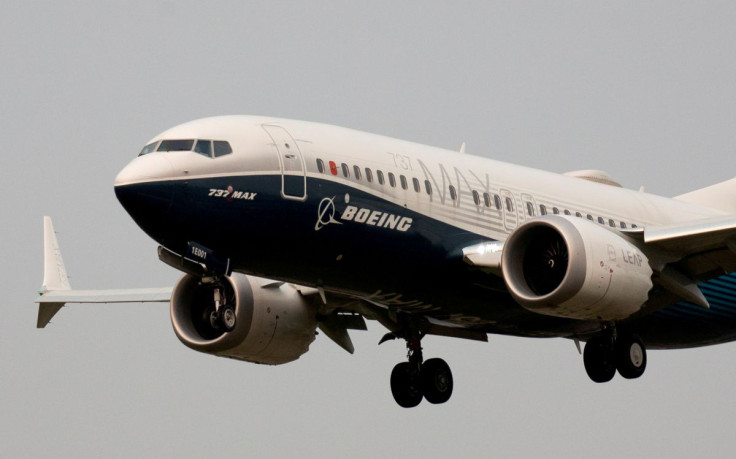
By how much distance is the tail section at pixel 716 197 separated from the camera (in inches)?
1545

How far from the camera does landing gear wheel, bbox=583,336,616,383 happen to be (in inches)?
1307

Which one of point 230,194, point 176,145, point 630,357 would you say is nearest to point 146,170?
point 176,145

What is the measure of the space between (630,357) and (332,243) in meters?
8.22

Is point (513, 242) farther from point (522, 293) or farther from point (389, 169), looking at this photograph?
point (389, 169)

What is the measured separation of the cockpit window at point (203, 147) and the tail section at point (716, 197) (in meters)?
15.8

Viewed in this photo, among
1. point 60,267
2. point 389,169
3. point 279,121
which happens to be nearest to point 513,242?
point 389,169

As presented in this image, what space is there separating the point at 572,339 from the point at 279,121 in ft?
32.6

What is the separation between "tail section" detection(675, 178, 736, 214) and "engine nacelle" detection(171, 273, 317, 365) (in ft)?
36.2

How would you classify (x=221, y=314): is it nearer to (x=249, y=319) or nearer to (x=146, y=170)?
(x=249, y=319)

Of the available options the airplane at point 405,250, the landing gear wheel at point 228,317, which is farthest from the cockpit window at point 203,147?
the landing gear wheel at point 228,317

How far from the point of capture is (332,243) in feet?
94.9

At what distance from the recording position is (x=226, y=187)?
90.8ft

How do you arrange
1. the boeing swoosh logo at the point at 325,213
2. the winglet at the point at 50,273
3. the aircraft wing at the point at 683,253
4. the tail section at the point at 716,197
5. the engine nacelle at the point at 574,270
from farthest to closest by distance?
1. the tail section at the point at 716,197
2. the winglet at the point at 50,273
3. the aircraft wing at the point at 683,253
4. the engine nacelle at the point at 574,270
5. the boeing swoosh logo at the point at 325,213

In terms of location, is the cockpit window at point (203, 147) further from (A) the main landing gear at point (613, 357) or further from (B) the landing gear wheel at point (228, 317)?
(A) the main landing gear at point (613, 357)
